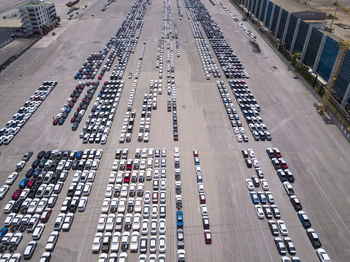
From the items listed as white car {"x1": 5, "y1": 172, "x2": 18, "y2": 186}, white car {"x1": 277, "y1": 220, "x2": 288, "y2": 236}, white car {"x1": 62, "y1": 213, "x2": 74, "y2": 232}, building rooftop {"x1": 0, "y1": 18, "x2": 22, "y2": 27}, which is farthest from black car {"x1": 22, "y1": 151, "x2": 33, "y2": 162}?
building rooftop {"x1": 0, "y1": 18, "x2": 22, "y2": 27}

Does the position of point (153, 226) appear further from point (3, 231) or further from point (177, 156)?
point (3, 231)

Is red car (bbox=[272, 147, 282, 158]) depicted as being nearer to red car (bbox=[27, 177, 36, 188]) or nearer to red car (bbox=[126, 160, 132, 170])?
red car (bbox=[126, 160, 132, 170])

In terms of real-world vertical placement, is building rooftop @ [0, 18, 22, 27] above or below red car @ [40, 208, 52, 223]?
above

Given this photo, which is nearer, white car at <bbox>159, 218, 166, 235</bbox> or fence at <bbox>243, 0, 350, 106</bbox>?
white car at <bbox>159, 218, 166, 235</bbox>

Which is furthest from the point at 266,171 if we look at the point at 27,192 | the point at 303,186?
the point at 27,192

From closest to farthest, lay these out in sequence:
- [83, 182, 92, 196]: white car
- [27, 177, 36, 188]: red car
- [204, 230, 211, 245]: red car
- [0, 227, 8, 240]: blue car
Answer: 1. [0, 227, 8, 240]: blue car
2. [204, 230, 211, 245]: red car
3. [83, 182, 92, 196]: white car
4. [27, 177, 36, 188]: red car

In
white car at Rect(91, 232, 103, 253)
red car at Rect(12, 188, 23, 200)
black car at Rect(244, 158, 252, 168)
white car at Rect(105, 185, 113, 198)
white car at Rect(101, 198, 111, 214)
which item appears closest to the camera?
white car at Rect(91, 232, 103, 253)

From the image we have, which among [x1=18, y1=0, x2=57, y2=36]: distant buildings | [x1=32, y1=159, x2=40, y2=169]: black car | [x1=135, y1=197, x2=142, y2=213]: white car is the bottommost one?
[x1=135, y1=197, x2=142, y2=213]: white car
